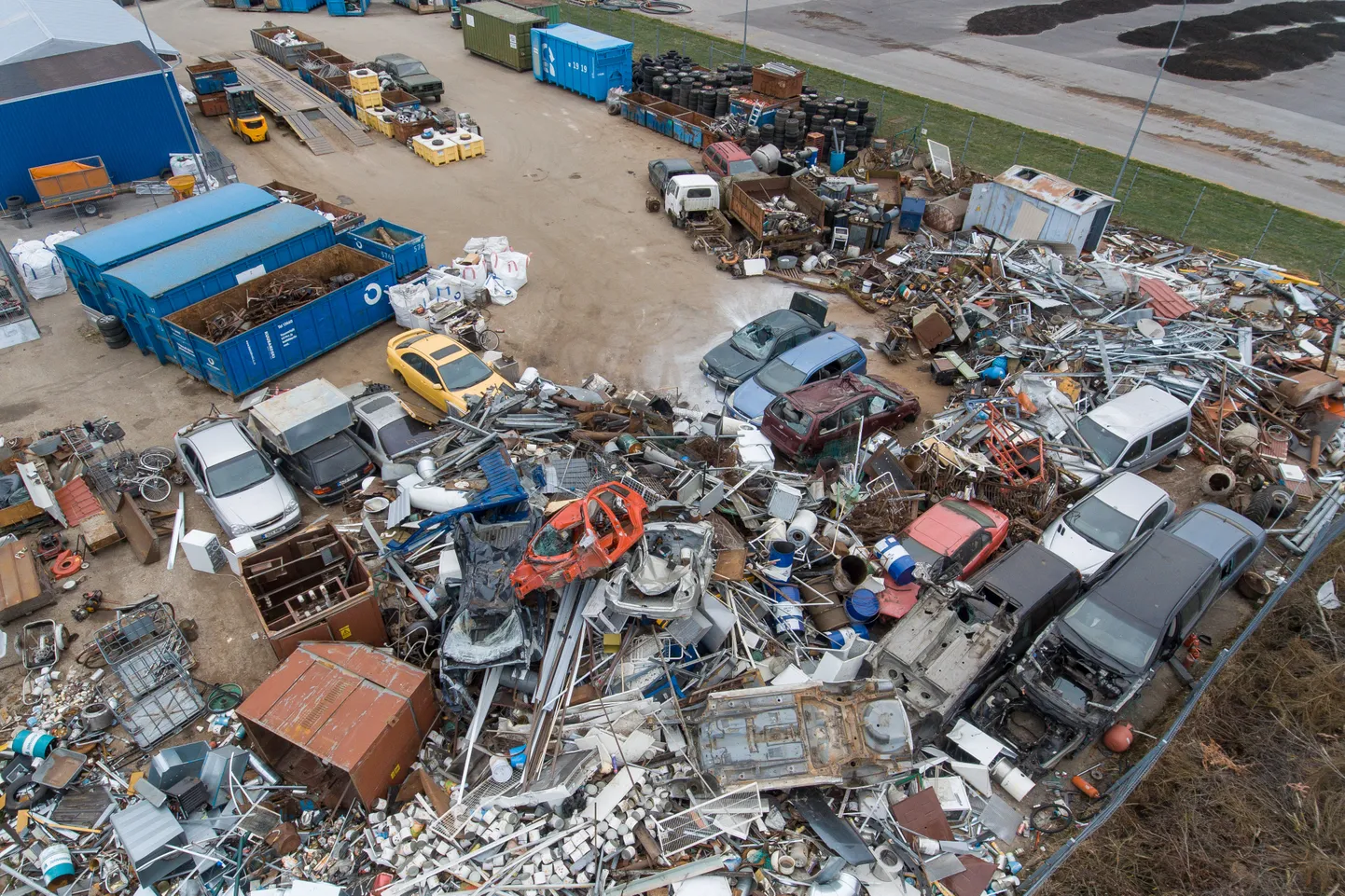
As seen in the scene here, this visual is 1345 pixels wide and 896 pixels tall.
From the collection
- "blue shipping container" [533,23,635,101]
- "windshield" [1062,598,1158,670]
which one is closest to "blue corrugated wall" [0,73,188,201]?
"blue shipping container" [533,23,635,101]

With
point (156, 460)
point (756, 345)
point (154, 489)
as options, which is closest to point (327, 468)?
point (154, 489)

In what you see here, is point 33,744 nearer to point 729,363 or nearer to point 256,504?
point 256,504

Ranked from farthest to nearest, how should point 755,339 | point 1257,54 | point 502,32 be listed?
1. point 1257,54
2. point 502,32
3. point 755,339

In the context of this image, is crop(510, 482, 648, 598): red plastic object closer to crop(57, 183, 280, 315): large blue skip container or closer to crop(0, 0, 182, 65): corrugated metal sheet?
crop(57, 183, 280, 315): large blue skip container

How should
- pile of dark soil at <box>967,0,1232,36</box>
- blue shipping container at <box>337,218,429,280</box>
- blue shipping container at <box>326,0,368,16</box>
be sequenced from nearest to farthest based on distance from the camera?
blue shipping container at <box>337,218,429,280</box>
blue shipping container at <box>326,0,368,16</box>
pile of dark soil at <box>967,0,1232,36</box>

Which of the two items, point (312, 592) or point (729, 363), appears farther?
point (729, 363)

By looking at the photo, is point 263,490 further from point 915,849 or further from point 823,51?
point 823,51
